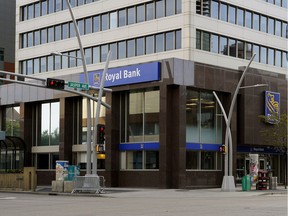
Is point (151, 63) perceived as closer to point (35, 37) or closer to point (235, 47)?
point (235, 47)

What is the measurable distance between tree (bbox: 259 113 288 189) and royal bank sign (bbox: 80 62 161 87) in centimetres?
1015

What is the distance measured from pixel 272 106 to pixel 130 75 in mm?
12800

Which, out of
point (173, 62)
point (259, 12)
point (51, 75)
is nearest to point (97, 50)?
point (51, 75)

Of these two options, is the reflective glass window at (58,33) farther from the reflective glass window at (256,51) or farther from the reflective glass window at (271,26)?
the reflective glass window at (271,26)

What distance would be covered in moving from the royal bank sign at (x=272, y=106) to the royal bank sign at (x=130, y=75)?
1080 centimetres

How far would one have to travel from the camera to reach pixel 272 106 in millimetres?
46500

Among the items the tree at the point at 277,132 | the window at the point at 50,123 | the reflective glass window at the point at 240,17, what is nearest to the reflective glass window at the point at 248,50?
the reflective glass window at the point at 240,17

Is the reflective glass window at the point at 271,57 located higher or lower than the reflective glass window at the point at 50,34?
lower

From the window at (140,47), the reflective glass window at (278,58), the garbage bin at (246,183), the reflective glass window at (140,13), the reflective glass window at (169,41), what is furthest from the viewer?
the reflective glass window at (278,58)

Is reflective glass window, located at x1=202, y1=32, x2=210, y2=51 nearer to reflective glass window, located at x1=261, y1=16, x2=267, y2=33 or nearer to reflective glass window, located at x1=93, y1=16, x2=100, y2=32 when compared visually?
reflective glass window, located at x1=261, y1=16, x2=267, y2=33

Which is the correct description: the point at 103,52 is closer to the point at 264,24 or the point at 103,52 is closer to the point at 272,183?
the point at 264,24

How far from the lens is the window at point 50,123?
1969 inches

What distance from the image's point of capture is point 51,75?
5056 centimetres

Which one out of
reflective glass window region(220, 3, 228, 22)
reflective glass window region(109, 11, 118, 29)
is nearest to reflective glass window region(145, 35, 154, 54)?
reflective glass window region(109, 11, 118, 29)
